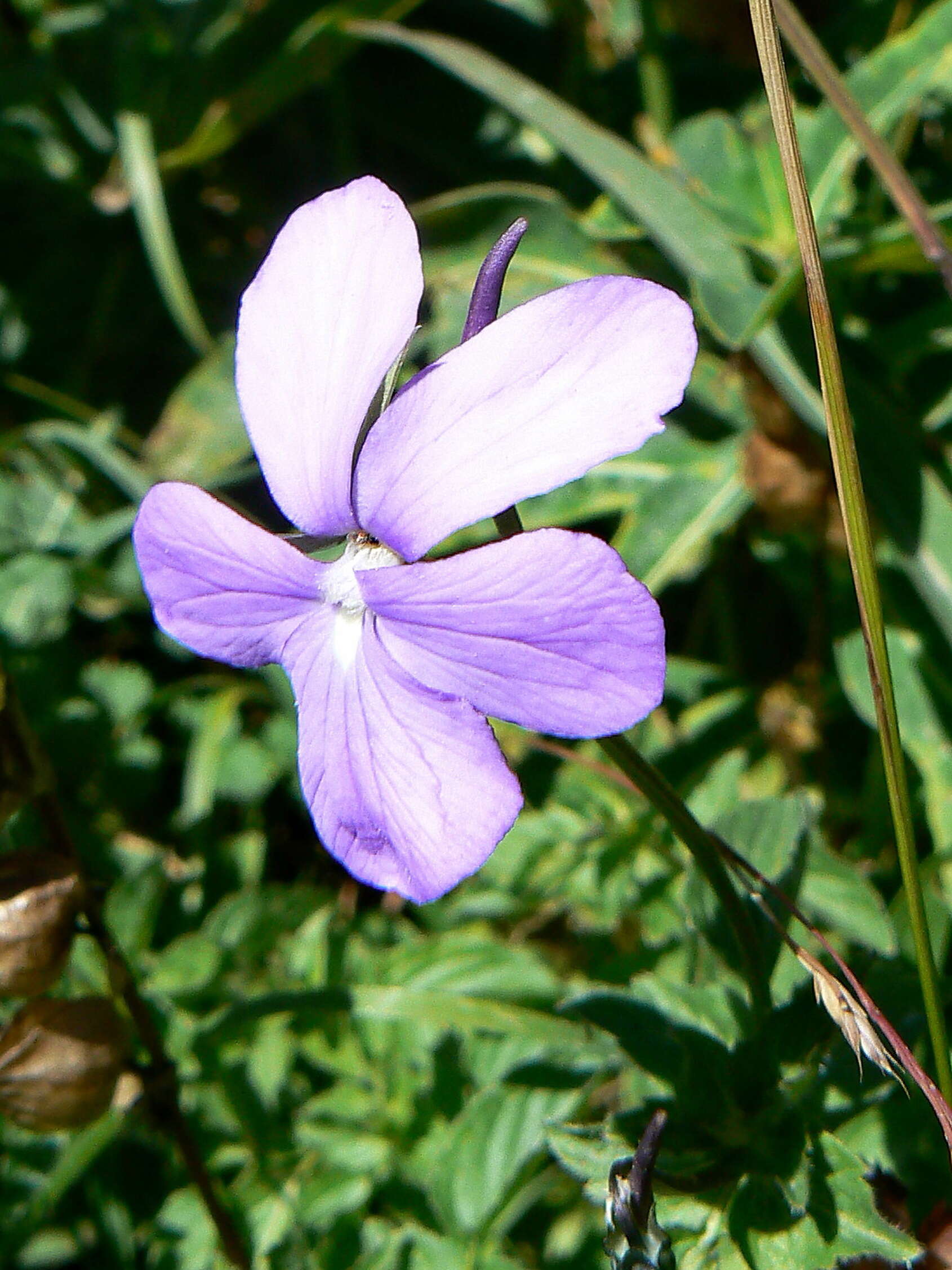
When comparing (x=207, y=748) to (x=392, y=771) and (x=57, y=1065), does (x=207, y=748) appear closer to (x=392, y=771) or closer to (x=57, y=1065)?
(x=57, y=1065)

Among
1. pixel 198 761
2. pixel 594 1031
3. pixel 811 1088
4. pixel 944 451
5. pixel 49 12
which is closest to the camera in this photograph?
pixel 811 1088

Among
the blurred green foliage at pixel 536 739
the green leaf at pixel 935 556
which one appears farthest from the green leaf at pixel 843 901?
the green leaf at pixel 935 556

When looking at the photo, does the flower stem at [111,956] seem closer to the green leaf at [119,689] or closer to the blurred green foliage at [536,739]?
the blurred green foliage at [536,739]

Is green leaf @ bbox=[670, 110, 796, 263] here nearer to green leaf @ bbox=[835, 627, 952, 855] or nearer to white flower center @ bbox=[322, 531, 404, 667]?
green leaf @ bbox=[835, 627, 952, 855]

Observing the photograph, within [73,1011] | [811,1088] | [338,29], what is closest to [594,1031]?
[811,1088]

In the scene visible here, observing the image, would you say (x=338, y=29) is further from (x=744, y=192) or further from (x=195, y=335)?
(x=744, y=192)

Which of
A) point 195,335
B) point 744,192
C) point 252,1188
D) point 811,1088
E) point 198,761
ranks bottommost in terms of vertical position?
point 252,1188

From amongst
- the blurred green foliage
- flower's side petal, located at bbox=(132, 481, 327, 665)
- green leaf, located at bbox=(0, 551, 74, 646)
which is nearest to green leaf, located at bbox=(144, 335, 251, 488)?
the blurred green foliage

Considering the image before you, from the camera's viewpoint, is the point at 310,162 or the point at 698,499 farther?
the point at 310,162
